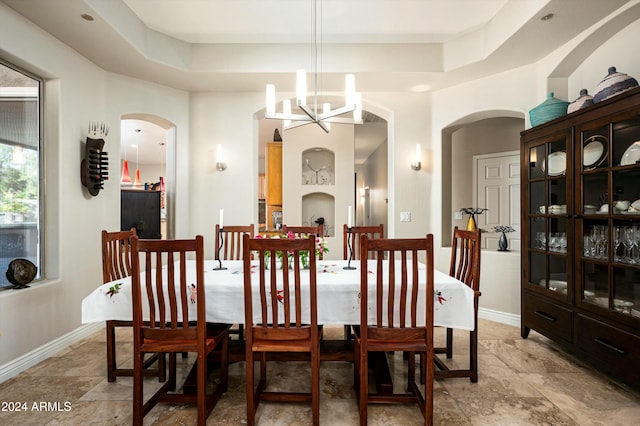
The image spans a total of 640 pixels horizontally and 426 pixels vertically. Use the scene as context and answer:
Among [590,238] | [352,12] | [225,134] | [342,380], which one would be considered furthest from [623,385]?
[225,134]

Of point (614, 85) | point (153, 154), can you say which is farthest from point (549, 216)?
point (153, 154)

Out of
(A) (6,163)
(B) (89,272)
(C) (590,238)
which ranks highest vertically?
(A) (6,163)

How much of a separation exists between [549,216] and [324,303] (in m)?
Answer: 2.12

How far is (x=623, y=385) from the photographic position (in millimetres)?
2248

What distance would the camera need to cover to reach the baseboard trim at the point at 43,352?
2371mm

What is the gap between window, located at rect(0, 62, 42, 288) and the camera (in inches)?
99.5

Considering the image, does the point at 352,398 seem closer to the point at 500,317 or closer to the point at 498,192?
the point at 500,317

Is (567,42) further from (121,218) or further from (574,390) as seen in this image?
(121,218)

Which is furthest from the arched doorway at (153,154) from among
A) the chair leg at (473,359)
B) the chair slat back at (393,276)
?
the chair leg at (473,359)

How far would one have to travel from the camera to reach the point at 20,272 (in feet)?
8.19

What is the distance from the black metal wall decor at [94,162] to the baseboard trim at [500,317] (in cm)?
424

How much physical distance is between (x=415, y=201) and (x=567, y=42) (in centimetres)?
208

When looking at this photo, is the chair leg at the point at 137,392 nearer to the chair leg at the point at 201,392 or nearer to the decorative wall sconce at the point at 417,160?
the chair leg at the point at 201,392

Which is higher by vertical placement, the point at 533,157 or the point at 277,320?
the point at 533,157
